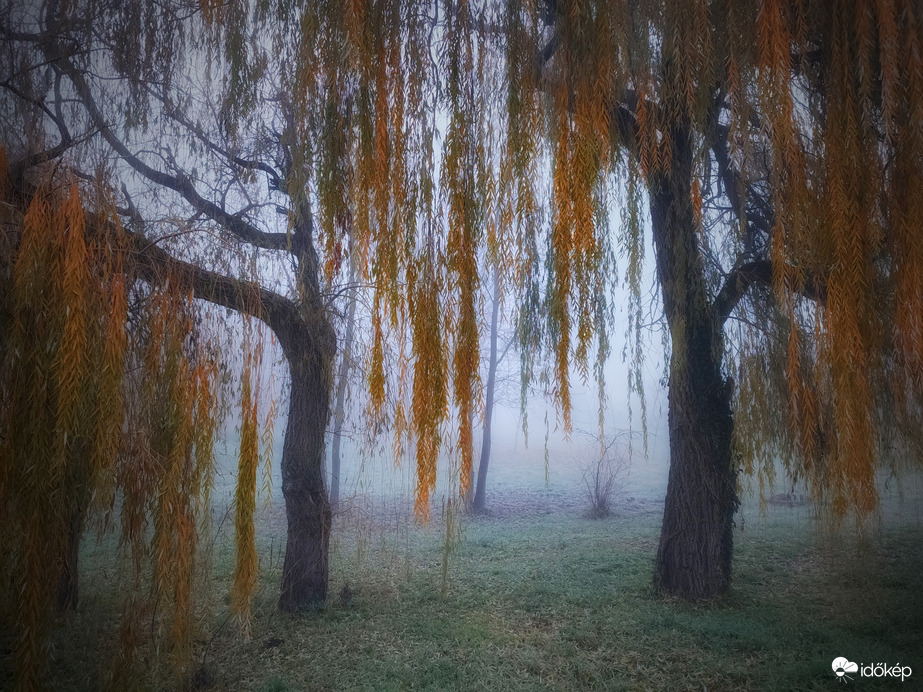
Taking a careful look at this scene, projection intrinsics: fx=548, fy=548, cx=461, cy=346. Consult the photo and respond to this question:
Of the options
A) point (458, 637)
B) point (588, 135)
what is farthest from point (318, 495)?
point (588, 135)

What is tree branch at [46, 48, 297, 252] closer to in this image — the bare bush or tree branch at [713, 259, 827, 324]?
tree branch at [713, 259, 827, 324]

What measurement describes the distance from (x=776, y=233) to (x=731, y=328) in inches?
65.1

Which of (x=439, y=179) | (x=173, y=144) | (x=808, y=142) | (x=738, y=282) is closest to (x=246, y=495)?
(x=439, y=179)

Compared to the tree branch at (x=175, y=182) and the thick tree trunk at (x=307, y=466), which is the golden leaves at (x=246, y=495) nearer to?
the tree branch at (x=175, y=182)

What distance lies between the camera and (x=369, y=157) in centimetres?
139

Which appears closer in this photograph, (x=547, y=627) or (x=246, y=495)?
(x=246, y=495)

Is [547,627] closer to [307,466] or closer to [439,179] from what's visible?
[307,466]

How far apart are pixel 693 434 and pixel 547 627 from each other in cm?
124

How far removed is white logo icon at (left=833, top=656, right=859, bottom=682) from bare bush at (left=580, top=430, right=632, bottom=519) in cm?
331

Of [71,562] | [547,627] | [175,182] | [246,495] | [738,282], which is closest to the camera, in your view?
[246,495]

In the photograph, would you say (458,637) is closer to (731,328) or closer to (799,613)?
(799,613)

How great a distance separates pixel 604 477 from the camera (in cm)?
609

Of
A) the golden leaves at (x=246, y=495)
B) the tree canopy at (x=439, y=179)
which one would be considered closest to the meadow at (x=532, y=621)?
the golden leaves at (x=246, y=495)

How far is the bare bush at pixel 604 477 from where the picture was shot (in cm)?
582
